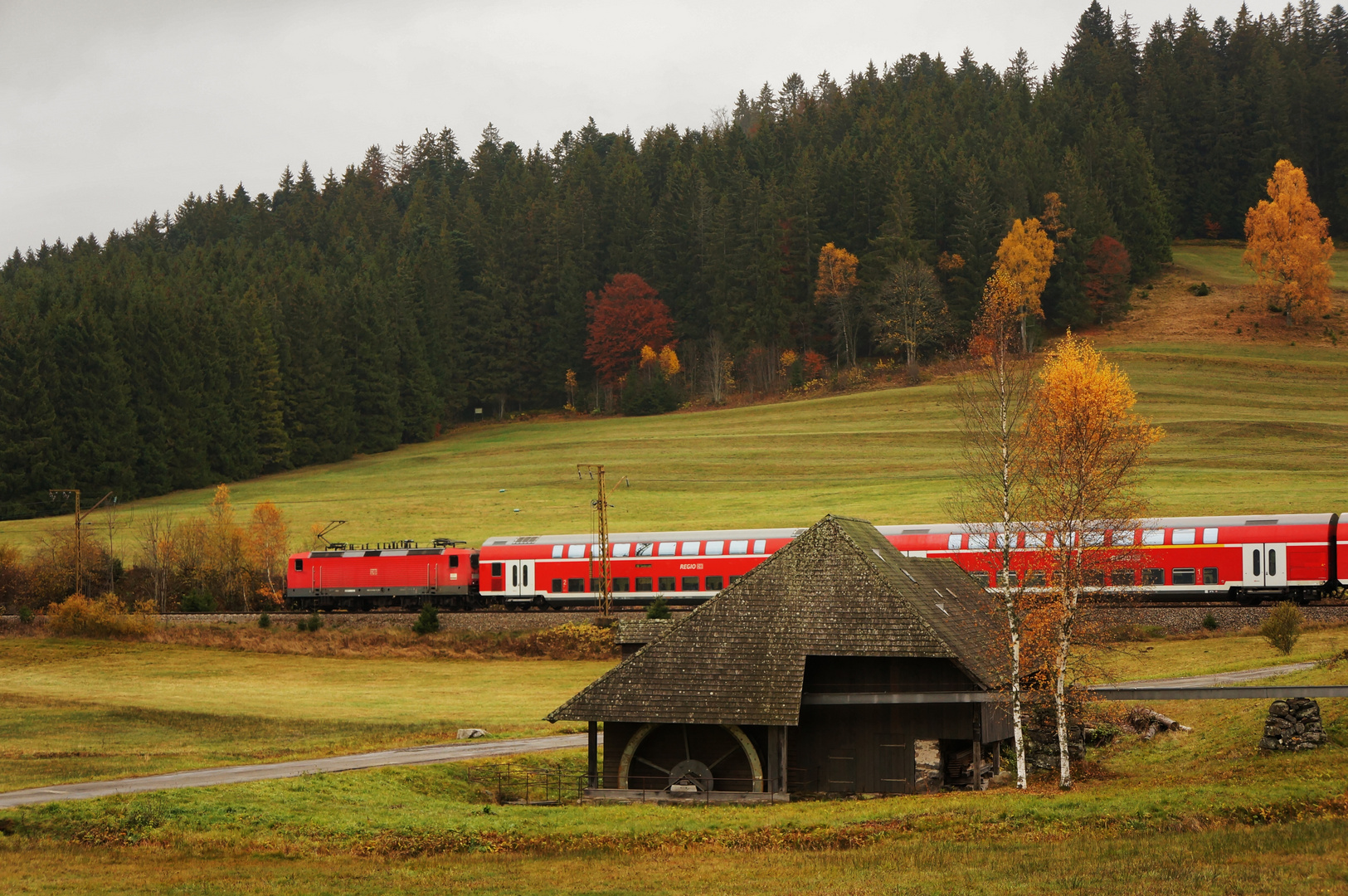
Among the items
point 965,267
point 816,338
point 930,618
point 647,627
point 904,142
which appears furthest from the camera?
point 904,142

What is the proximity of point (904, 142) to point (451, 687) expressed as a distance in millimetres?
106656

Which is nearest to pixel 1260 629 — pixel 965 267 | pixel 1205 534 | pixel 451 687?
pixel 1205 534

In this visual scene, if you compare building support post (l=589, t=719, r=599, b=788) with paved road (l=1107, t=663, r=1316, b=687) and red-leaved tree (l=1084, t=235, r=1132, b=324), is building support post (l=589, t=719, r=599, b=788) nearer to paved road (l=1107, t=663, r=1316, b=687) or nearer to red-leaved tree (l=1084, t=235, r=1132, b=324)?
paved road (l=1107, t=663, r=1316, b=687)

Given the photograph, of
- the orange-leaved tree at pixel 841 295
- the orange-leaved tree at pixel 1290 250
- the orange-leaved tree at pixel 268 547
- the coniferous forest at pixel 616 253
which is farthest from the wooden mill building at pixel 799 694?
the orange-leaved tree at pixel 1290 250

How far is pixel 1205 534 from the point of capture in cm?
5116

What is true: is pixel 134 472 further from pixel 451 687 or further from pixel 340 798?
pixel 340 798

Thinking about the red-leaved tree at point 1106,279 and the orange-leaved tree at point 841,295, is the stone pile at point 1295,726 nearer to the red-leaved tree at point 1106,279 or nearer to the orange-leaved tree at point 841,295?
the orange-leaved tree at point 841,295

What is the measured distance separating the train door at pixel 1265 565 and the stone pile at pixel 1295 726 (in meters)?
25.3

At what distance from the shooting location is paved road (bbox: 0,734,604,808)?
28.8 m

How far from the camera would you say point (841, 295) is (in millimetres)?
123000

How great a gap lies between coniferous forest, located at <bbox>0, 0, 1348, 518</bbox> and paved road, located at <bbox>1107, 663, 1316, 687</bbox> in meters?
82.2

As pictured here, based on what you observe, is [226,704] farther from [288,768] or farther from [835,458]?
[835,458]

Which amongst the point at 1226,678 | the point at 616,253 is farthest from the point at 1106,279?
the point at 1226,678

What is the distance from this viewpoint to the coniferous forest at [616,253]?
10856 centimetres
